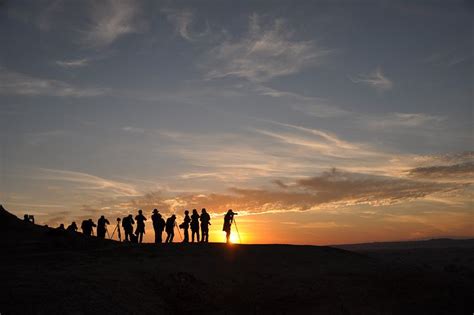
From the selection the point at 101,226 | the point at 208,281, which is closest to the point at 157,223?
the point at 101,226

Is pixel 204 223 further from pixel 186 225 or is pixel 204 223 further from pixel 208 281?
pixel 208 281

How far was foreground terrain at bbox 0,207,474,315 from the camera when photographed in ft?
49.4

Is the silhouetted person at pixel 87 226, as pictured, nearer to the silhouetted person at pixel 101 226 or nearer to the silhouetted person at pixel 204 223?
the silhouetted person at pixel 101 226

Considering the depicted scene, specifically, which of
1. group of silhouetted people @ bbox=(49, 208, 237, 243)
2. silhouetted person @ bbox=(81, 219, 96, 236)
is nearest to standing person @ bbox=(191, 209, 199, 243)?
group of silhouetted people @ bbox=(49, 208, 237, 243)

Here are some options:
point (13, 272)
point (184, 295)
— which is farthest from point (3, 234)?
point (184, 295)

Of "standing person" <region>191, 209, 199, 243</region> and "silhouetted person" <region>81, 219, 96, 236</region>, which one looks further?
"silhouetted person" <region>81, 219, 96, 236</region>

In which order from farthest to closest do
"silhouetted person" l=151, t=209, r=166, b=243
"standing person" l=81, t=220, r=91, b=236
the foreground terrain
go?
"standing person" l=81, t=220, r=91, b=236, "silhouetted person" l=151, t=209, r=166, b=243, the foreground terrain

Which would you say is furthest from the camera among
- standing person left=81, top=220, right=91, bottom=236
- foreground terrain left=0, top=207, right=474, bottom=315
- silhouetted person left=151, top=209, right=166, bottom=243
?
standing person left=81, top=220, right=91, bottom=236

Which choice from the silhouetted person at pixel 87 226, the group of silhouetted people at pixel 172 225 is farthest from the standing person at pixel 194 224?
the silhouetted person at pixel 87 226

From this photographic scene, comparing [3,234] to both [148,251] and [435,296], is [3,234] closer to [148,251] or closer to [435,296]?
[148,251]

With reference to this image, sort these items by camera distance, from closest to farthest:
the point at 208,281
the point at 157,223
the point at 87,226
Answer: the point at 208,281, the point at 157,223, the point at 87,226

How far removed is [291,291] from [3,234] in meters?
17.8

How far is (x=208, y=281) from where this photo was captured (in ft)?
63.0

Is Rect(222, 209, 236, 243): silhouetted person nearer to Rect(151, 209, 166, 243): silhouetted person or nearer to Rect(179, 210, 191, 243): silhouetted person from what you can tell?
Rect(179, 210, 191, 243): silhouetted person
